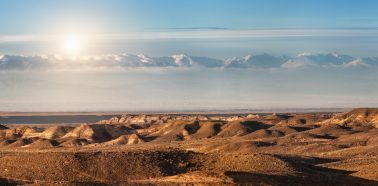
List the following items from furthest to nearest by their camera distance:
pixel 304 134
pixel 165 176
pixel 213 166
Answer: pixel 304 134 → pixel 213 166 → pixel 165 176

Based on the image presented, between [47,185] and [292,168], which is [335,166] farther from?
[47,185]

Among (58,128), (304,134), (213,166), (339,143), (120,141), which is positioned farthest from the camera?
(58,128)

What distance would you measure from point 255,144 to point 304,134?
14413 millimetres

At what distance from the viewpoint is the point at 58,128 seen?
5177 inches

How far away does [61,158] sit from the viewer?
41.0 meters

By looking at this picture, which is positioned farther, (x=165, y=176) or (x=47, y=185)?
(x=165, y=176)

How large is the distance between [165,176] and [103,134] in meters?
87.4

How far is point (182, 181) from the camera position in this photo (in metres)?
35.3

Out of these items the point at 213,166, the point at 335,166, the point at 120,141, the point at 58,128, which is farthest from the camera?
the point at 58,128

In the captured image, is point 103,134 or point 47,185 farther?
point 103,134

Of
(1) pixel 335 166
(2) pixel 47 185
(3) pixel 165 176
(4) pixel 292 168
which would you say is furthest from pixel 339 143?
(2) pixel 47 185

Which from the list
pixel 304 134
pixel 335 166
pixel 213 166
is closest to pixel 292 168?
pixel 213 166

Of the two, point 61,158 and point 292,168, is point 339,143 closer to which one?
point 292,168

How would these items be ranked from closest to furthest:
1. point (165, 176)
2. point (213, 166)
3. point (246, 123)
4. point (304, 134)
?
point (165, 176) → point (213, 166) → point (304, 134) → point (246, 123)
